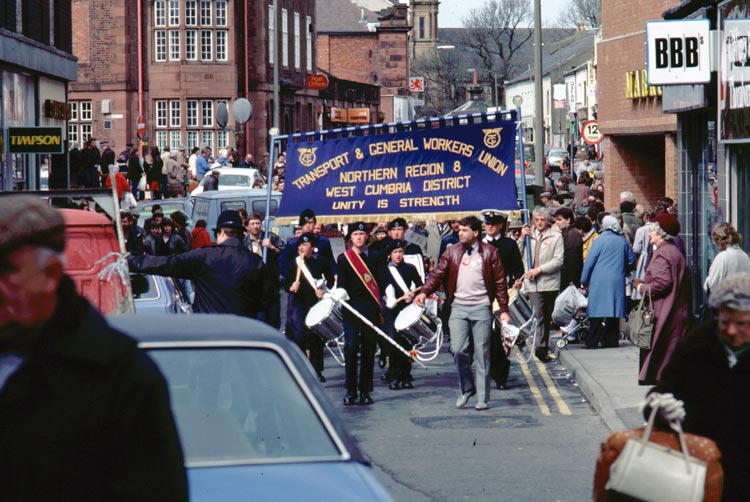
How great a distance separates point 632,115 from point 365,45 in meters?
91.7

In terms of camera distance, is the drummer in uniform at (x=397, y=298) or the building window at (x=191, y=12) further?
the building window at (x=191, y=12)

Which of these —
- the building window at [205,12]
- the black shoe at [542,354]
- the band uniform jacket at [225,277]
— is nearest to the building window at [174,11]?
the building window at [205,12]

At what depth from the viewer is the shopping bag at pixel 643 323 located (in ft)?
41.0

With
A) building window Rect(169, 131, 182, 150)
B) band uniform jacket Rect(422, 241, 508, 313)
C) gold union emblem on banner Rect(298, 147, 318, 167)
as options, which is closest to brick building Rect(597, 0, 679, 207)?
gold union emblem on banner Rect(298, 147, 318, 167)

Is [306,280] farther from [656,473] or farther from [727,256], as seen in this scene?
[656,473]

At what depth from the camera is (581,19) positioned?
453 ft

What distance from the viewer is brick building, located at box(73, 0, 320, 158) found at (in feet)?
184

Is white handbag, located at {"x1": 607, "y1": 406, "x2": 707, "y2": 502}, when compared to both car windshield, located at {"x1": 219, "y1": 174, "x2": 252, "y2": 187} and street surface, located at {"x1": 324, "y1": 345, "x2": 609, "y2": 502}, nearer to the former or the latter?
street surface, located at {"x1": 324, "y1": 345, "x2": 609, "y2": 502}

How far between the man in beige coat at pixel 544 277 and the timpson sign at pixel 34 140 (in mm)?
9474

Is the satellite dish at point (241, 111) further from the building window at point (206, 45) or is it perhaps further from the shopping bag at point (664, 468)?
the shopping bag at point (664, 468)

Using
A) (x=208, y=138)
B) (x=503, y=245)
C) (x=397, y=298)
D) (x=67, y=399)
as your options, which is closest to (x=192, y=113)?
(x=208, y=138)

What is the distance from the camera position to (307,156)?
728 inches

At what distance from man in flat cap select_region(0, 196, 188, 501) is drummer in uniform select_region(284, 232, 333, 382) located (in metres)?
11.4

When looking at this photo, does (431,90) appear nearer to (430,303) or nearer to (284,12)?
(284,12)
